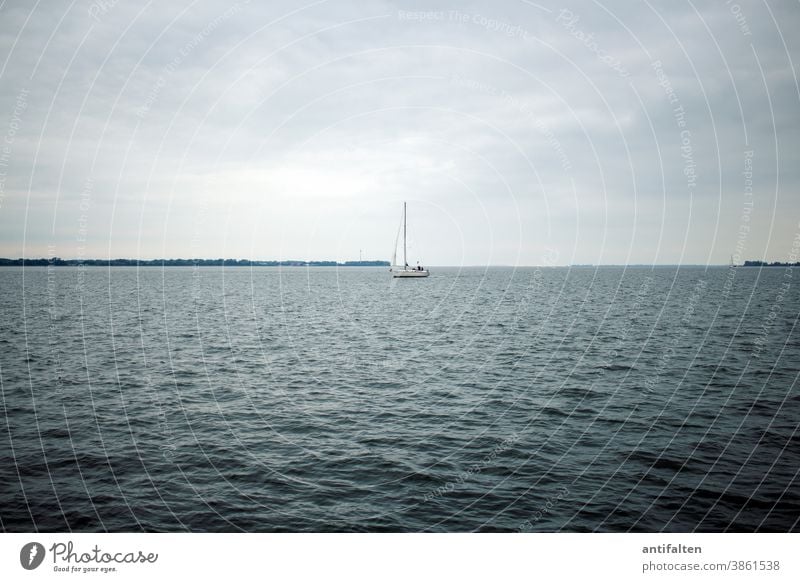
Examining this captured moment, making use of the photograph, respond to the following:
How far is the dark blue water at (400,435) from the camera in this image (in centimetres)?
1427

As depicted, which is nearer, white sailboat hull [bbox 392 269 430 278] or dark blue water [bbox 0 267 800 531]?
dark blue water [bbox 0 267 800 531]

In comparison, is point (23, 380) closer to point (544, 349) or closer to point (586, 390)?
point (586, 390)

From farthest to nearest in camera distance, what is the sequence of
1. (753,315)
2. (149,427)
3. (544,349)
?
(753,315) < (544,349) < (149,427)

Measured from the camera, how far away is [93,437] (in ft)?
65.3

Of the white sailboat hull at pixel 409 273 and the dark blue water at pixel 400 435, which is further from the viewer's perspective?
the white sailboat hull at pixel 409 273

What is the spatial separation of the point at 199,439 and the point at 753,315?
247ft

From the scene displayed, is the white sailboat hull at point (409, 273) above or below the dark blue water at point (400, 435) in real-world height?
above

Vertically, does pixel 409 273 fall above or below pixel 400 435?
above

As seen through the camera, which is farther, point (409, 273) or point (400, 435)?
point (409, 273)

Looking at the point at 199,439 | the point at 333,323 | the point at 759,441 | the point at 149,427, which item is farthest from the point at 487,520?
the point at 333,323

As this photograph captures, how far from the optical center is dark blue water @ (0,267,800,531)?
1427 centimetres

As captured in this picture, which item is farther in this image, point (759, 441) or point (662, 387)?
point (662, 387)

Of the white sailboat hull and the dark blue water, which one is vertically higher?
the white sailboat hull

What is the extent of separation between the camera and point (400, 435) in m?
20.5
